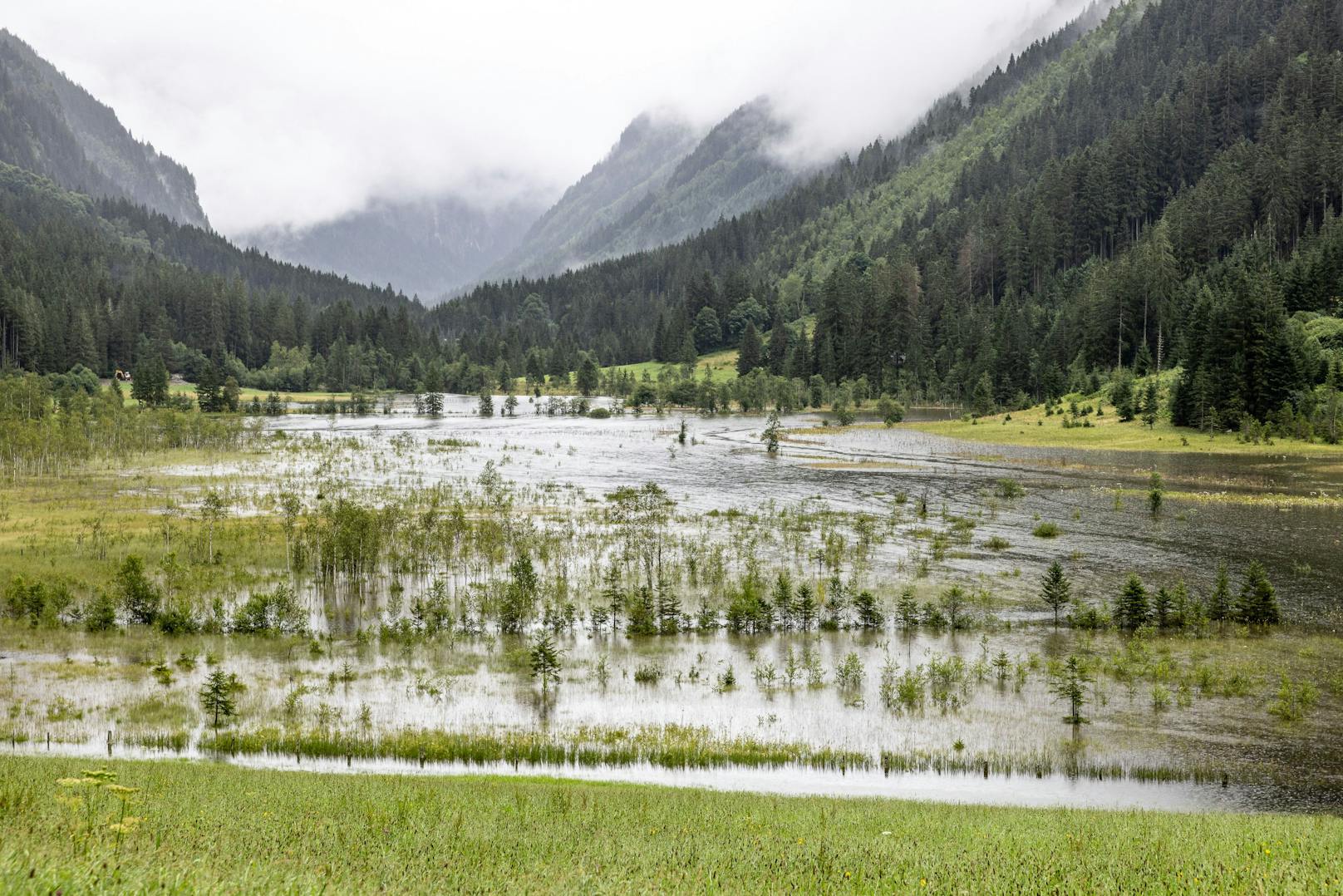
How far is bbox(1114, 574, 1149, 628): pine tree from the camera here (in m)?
35.5

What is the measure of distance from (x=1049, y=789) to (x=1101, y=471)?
6757cm

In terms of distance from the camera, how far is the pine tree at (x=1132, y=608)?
3553cm

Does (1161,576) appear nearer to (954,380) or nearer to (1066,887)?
(1066,887)

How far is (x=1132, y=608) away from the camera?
35.7m

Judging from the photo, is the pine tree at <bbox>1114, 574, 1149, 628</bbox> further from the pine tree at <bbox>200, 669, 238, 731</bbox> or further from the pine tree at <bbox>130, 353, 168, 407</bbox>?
the pine tree at <bbox>130, 353, 168, 407</bbox>

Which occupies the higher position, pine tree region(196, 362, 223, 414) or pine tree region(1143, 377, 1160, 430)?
pine tree region(196, 362, 223, 414)

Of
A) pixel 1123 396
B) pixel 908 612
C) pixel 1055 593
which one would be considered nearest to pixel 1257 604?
pixel 1055 593

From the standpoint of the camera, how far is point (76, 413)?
4195 inches

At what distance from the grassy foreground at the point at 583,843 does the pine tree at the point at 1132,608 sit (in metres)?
18.1

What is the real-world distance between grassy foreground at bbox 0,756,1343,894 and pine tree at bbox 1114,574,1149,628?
18064 millimetres

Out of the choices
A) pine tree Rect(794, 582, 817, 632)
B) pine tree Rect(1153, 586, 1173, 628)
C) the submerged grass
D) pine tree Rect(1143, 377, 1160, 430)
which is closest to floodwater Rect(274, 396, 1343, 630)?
pine tree Rect(1153, 586, 1173, 628)

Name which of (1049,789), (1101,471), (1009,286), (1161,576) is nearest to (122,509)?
(1049,789)

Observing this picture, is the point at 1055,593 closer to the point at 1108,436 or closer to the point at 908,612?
the point at 908,612

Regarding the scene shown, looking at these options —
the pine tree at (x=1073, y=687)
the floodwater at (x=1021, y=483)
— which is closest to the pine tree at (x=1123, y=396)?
the floodwater at (x=1021, y=483)
